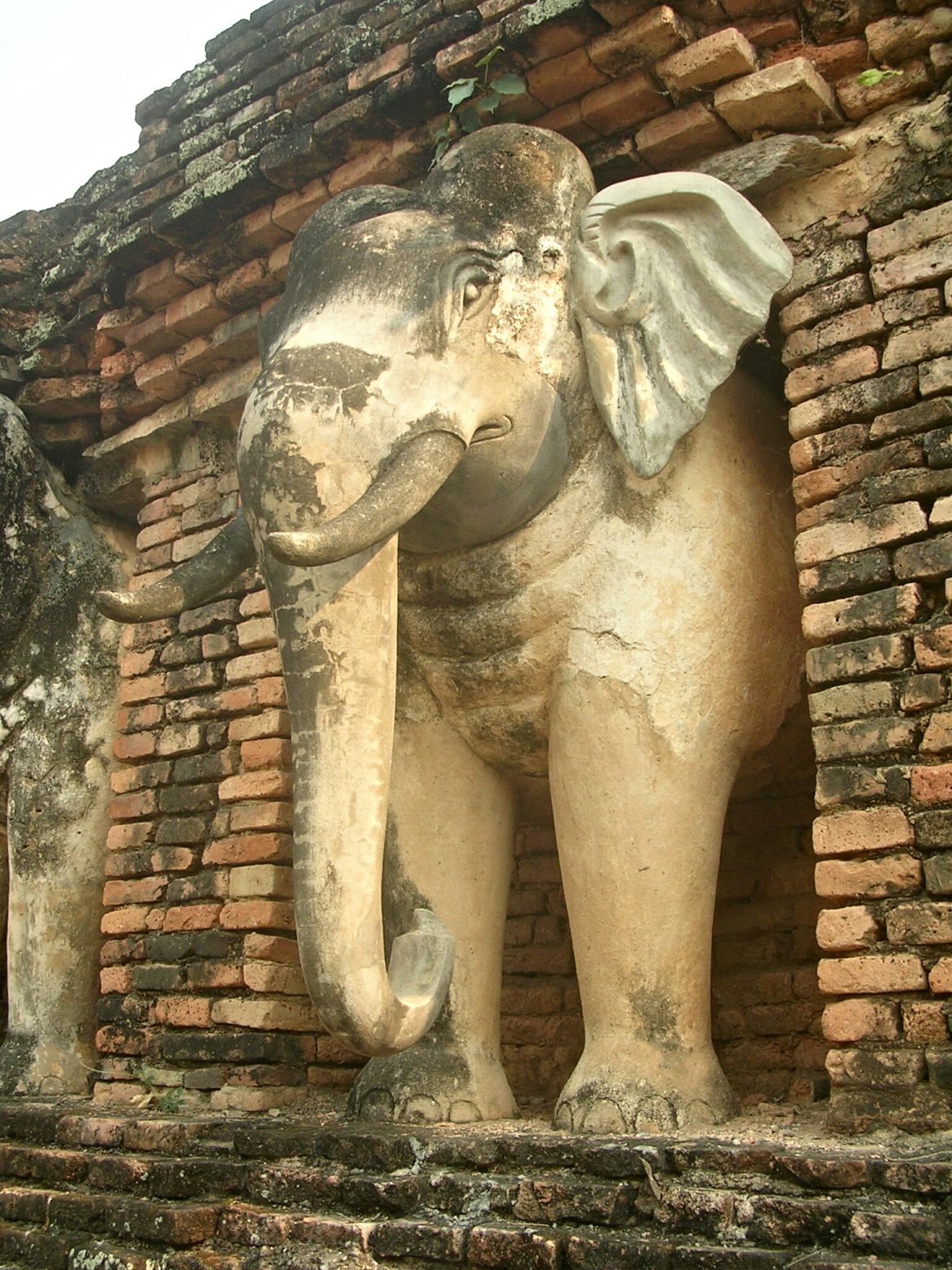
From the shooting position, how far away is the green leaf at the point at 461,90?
3633 mm

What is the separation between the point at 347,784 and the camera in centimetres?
289

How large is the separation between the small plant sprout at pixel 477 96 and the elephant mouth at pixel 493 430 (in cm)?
95

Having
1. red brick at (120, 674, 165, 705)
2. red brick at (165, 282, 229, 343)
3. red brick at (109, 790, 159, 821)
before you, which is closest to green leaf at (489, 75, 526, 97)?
red brick at (165, 282, 229, 343)

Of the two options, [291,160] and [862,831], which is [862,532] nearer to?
[862,831]

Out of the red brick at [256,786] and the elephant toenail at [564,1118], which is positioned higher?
the red brick at [256,786]

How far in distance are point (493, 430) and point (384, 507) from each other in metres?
0.49

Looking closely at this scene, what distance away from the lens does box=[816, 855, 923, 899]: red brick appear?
273cm

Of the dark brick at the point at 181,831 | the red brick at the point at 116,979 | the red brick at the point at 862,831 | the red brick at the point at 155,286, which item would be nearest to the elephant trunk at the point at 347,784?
the red brick at the point at 862,831

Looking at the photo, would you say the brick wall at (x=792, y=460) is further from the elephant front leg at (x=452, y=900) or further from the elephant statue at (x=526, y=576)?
the elephant front leg at (x=452, y=900)

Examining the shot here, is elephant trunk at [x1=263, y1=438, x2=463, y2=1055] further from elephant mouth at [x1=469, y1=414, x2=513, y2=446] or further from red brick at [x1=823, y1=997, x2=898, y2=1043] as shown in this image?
red brick at [x1=823, y1=997, x2=898, y2=1043]

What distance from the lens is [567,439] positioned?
10.9ft

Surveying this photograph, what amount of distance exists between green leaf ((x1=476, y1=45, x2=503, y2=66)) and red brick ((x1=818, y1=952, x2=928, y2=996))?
2.33m

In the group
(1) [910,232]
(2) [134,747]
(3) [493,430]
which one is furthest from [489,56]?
(2) [134,747]

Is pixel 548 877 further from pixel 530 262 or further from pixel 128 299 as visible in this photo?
pixel 128 299
